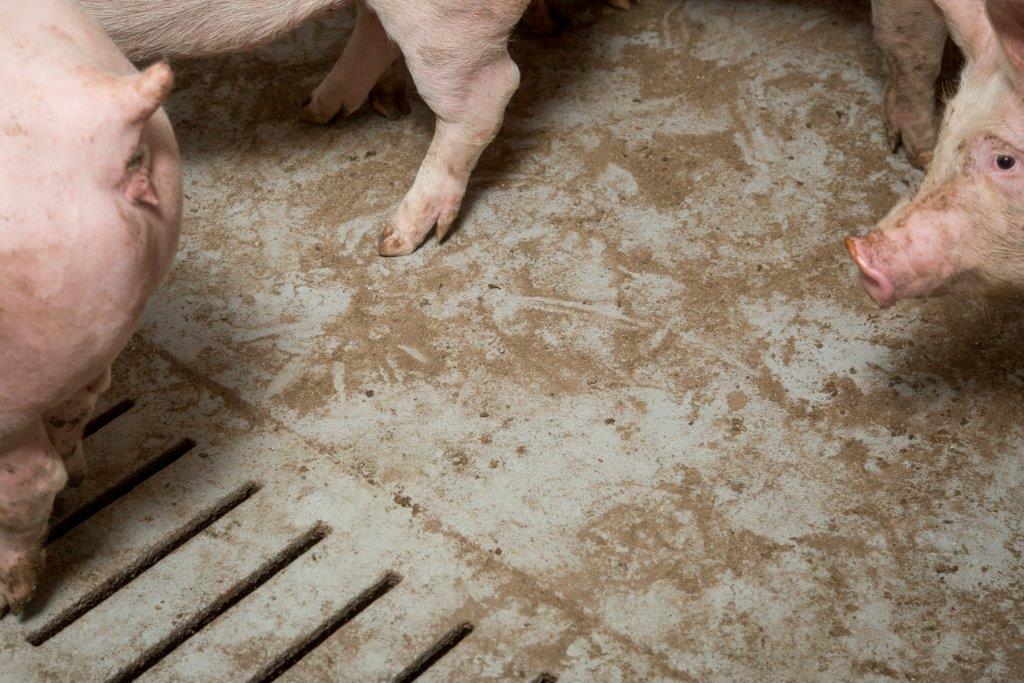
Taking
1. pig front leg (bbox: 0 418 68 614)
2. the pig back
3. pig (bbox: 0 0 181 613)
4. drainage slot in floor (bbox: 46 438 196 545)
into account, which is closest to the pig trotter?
pig front leg (bbox: 0 418 68 614)

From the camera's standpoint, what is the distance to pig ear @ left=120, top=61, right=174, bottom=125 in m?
1.45

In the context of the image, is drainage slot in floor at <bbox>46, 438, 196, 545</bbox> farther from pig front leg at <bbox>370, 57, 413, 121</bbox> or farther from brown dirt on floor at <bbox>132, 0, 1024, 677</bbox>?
pig front leg at <bbox>370, 57, 413, 121</bbox>

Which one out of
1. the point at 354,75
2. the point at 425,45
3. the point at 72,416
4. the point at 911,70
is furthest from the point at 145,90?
the point at 911,70

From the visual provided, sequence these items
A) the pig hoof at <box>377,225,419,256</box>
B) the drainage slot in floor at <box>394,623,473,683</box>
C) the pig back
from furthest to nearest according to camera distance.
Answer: the pig hoof at <box>377,225,419,256</box>, the drainage slot in floor at <box>394,623,473,683</box>, the pig back

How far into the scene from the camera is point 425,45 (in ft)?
7.90

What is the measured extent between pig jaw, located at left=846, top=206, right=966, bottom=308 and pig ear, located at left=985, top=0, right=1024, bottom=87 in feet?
0.87

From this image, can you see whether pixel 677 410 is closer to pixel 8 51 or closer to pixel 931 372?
pixel 931 372

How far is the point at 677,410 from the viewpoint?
7.25 ft

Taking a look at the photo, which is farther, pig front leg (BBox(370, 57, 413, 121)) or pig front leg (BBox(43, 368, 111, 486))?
pig front leg (BBox(370, 57, 413, 121))

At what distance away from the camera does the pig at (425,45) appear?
233 centimetres

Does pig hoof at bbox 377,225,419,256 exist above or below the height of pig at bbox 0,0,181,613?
below

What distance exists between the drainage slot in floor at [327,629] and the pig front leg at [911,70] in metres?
1.55

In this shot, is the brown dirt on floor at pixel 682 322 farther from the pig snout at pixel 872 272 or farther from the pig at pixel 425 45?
the pig snout at pixel 872 272

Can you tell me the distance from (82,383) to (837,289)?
1517mm
